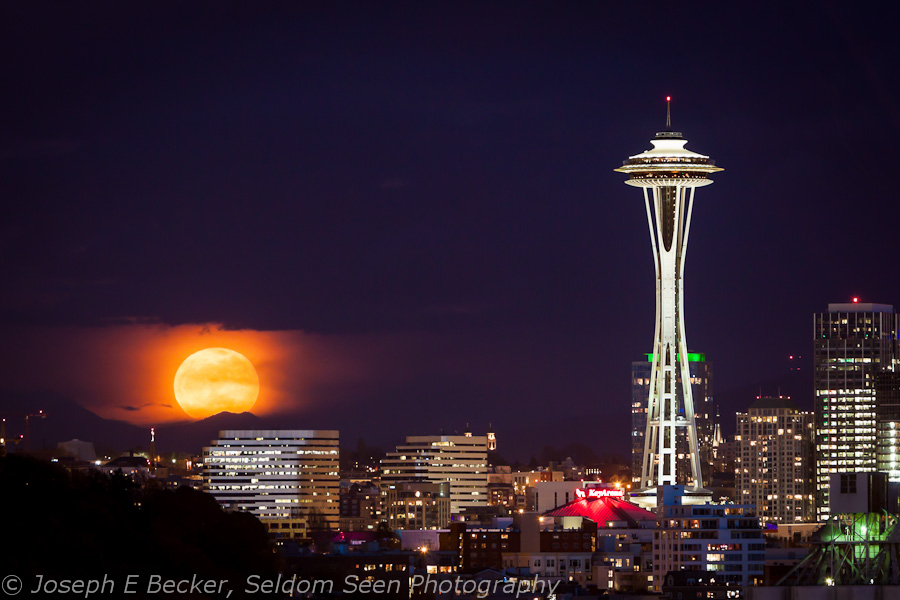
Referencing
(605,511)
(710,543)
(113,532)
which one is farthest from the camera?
(605,511)

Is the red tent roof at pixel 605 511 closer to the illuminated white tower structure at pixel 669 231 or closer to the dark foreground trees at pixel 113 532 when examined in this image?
the illuminated white tower structure at pixel 669 231

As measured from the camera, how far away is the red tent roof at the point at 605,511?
182450 millimetres

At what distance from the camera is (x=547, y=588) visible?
5108 inches

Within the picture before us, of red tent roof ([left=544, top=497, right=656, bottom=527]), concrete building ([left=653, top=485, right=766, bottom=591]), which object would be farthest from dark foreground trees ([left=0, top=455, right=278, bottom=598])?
red tent roof ([left=544, top=497, right=656, bottom=527])

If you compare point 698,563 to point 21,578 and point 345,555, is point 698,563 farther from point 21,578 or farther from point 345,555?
point 21,578

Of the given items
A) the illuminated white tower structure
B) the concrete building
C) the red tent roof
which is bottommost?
the concrete building

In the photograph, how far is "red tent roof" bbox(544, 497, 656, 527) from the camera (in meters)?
182

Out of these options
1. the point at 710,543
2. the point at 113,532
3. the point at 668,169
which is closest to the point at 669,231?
the point at 668,169

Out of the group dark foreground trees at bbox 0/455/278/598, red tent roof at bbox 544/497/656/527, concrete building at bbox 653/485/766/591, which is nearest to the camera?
dark foreground trees at bbox 0/455/278/598

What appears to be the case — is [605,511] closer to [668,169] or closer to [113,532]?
[668,169]

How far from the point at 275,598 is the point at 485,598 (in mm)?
24098

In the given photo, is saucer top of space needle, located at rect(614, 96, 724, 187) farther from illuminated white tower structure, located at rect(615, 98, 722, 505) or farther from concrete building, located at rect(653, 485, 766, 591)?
concrete building, located at rect(653, 485, 766, 591)

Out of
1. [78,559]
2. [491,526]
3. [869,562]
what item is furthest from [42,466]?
[491,526]

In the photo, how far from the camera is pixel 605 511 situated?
188 metres
